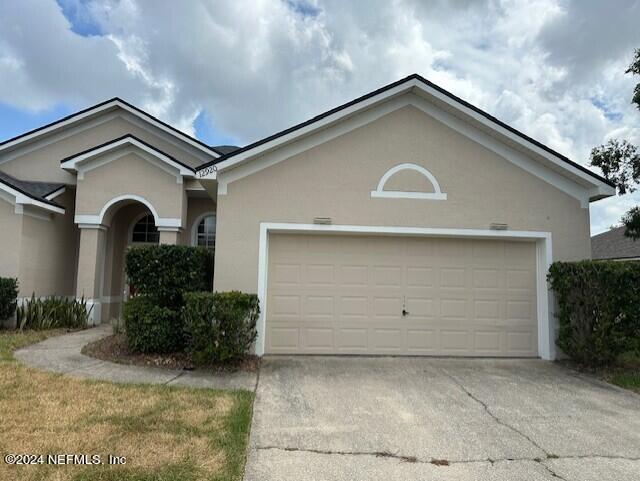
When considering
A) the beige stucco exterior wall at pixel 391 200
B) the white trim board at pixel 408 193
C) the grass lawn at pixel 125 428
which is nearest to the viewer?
the grass lawn at pixel 125 428

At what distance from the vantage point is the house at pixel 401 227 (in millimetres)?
8211

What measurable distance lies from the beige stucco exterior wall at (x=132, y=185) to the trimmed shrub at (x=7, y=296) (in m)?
2.58

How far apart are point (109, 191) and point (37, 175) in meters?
3.65

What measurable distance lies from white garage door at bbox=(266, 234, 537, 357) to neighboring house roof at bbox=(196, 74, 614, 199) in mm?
1908

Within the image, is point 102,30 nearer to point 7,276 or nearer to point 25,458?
point 7,276

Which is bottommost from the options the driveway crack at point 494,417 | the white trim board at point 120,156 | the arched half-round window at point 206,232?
the driveway crack at point 494,417

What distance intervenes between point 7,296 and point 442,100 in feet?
35.4

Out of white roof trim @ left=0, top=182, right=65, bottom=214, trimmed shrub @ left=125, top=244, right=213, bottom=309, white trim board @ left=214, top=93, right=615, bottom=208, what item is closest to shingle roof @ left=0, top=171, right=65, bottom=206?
white roof trim @ left=0, top=182, right=65, bottom=214

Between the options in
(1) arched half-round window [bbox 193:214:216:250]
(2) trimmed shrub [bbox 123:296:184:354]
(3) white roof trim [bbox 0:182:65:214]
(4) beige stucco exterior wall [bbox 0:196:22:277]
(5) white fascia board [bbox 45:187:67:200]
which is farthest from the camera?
(1) arched half-round window [bbox 193:214:216:250]

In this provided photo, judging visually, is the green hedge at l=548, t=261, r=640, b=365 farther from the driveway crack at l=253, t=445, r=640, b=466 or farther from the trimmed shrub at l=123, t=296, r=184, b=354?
the trimmed shrub at l=123, t=296, r=184, b=354

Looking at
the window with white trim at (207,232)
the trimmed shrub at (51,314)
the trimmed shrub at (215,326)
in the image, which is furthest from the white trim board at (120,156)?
the trimmed shrub at (215,326)

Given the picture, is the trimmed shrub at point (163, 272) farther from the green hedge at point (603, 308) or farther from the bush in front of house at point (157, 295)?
the green hedge at point (603, 308)

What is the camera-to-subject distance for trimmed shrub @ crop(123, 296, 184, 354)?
7520 millimetres

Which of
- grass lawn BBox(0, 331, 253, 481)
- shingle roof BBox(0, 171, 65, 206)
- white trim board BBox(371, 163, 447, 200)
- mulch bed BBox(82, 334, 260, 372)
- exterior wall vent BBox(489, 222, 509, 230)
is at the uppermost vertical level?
shingle roof BBox(0, 171, 65, 206)
